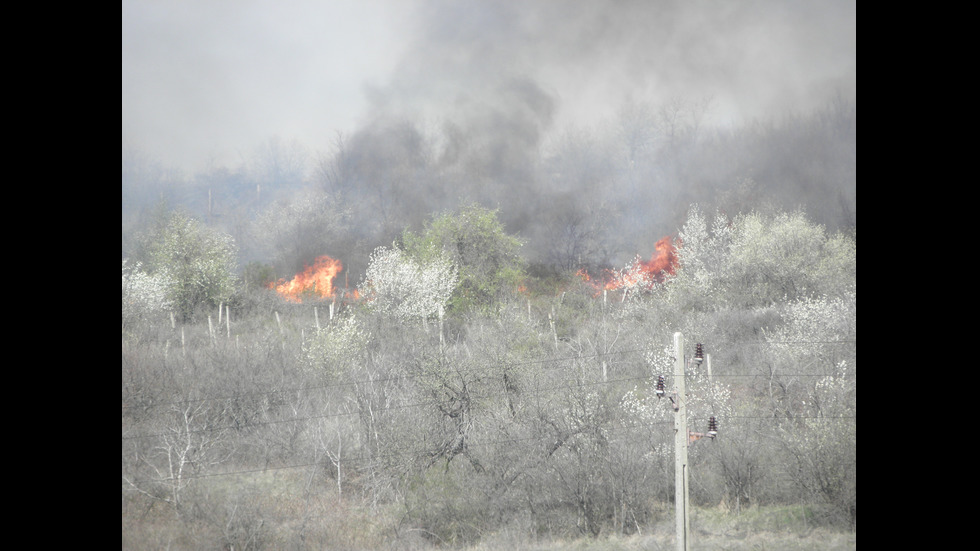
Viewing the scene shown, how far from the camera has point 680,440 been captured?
12.5m

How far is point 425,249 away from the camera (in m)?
35.4

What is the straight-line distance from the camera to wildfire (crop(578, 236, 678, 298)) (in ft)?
116

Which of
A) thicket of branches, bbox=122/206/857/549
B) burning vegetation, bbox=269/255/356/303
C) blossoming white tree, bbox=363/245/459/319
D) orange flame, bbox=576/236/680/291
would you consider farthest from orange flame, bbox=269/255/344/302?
orange flame, bbox=576/236/680/291

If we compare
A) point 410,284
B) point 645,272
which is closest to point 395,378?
point 410,284

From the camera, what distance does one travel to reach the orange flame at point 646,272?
3556cm

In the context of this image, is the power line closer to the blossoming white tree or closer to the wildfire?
the blossoming white tree

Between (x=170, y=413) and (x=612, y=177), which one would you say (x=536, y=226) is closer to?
(x=612, y=177)

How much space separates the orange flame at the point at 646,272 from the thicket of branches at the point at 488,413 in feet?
8.88

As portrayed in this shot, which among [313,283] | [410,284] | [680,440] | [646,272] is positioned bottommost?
[680,440]

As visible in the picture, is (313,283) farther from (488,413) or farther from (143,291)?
(488,413)

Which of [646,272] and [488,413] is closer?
[488,413]

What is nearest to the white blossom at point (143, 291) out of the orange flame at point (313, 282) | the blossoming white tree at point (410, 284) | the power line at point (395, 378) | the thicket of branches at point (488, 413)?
the thicket of branches at point (488, 413)

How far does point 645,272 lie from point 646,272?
56 millimetres

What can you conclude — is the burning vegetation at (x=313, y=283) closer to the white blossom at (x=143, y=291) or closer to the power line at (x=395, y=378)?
the white blossom at (x=143, y=291)
